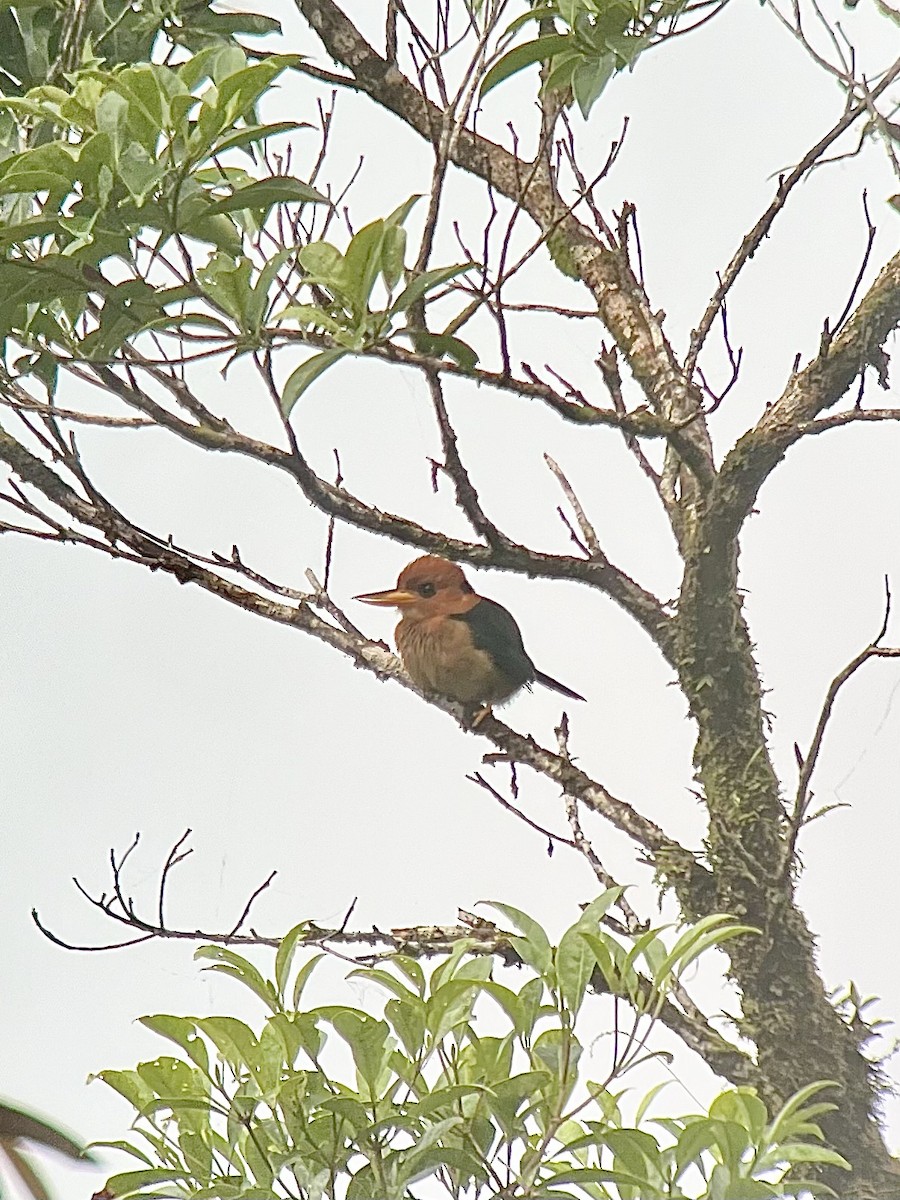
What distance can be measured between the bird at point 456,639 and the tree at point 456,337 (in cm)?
2

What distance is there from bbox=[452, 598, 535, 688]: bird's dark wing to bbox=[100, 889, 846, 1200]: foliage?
38cm

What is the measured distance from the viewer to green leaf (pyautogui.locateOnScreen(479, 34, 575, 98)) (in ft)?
2.61

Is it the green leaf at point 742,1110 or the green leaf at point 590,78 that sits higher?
the green leaf at point 590,78

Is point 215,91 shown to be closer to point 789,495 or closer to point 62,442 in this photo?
point 62,442

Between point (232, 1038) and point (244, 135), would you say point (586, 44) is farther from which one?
point (232, 1038)

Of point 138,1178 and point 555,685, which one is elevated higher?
point 555,685

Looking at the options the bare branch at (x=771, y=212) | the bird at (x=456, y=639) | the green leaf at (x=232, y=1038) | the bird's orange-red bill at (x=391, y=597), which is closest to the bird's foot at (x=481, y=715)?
the bird at (x=456, y=639)

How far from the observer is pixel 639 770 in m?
1.06

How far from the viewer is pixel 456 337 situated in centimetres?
85

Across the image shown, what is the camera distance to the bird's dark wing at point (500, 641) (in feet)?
3.46

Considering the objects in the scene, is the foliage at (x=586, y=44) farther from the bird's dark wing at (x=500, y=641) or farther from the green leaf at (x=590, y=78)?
the bird's dark wing at (x=500, y=641)

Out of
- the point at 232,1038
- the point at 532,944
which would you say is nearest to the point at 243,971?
the point at 232,1038

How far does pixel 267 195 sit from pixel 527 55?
210 mm

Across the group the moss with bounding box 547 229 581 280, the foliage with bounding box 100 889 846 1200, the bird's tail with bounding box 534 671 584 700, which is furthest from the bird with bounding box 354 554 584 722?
the foliage with bounding box 100 889 846 1200
